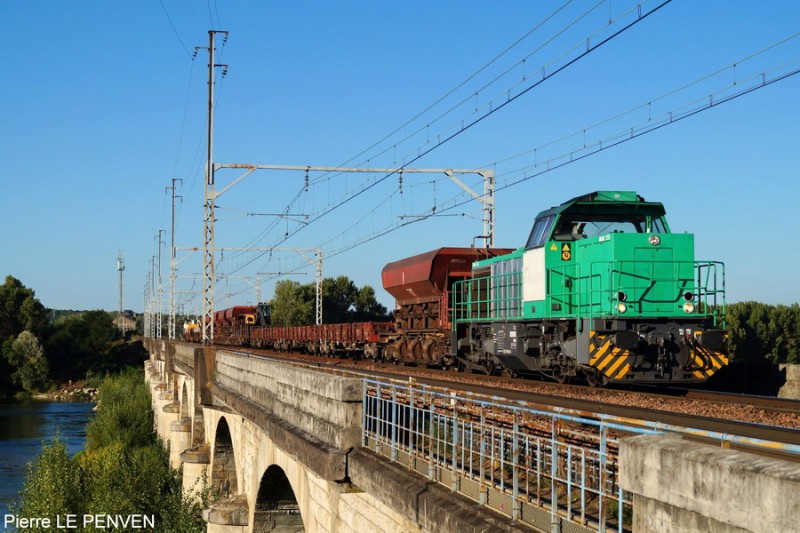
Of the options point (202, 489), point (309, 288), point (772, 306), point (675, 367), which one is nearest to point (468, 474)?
point (675, 367)

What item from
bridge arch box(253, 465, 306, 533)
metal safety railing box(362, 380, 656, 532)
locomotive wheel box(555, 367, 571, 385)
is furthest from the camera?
bridge arch box(253, 465, 306, 533)

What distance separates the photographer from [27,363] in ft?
327

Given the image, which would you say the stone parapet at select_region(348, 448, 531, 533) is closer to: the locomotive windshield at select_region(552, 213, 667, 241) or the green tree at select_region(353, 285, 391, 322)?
the locomotive windshield at select_region(552, 213, 667, 241)

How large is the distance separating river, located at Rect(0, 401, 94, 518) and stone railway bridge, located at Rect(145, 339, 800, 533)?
17.1 metres

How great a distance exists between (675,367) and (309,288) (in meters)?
90.0

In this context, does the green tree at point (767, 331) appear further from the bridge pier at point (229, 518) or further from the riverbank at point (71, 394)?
the riverbank at point (71, 394)

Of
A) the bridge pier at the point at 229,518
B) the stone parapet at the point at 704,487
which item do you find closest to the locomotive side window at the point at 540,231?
the bridge pier at the point at 229,518

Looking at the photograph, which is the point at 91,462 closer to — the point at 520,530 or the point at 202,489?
the point at 202,489

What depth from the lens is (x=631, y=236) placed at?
1566 centimetres

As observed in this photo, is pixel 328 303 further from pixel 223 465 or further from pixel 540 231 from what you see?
pixel 540 231

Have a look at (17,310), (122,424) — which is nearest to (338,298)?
(17,310)

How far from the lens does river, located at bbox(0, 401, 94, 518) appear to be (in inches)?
1718

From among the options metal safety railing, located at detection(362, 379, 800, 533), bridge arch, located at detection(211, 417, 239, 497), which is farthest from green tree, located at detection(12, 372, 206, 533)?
metal safety railing, located at detection(362, 379, 800, 533)

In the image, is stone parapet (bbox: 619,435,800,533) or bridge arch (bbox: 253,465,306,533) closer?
stone parapet (bbox: 619,435,800,533)
